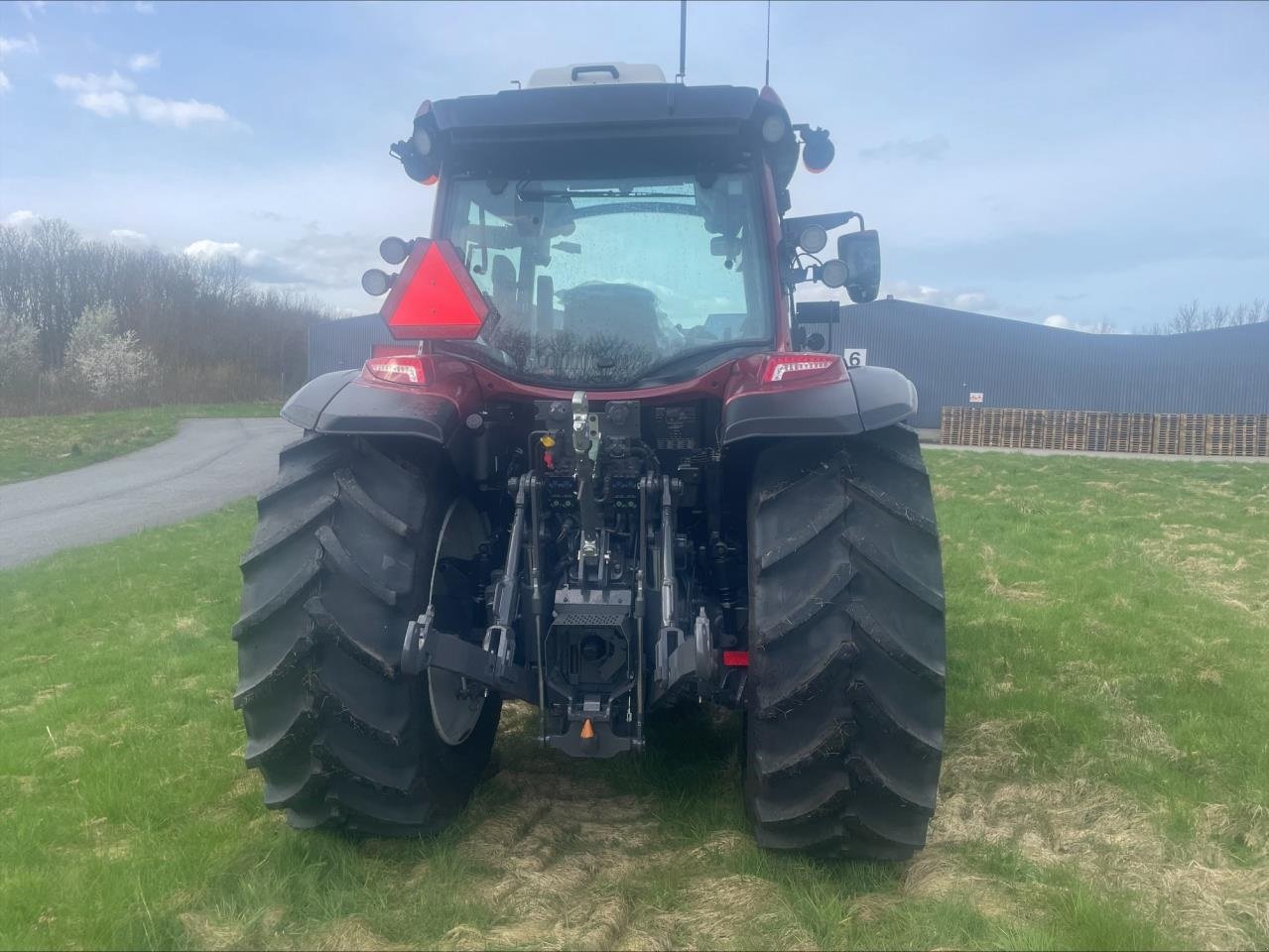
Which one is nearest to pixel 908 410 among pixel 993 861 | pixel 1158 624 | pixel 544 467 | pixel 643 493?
pixel 643 493

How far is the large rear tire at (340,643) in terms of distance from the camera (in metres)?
2.82

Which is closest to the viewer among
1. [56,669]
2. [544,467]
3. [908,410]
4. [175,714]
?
[908,410]

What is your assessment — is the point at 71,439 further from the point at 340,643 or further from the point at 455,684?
the point at 340,643

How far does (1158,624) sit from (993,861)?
12.8 feet

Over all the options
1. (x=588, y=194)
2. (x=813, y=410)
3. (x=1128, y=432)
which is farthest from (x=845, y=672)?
(x=1128, y=432)

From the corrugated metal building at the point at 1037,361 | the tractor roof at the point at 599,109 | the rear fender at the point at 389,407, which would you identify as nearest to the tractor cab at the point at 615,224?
the tractor roof at the point at 599,109

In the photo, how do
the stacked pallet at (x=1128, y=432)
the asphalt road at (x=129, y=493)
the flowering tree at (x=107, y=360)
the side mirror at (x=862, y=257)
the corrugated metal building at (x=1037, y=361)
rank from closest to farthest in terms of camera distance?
1. the side mirror at (x=862, y=257)
2. the asphalt road at (x=129, y=493)
3. the stacked pallet at (x=1128, y=432)
4. the corrugated metal building at (x=1037, y=361)
5. the flowering tree at (x=107, y=360)

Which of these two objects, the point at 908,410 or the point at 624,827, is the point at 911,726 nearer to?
the point at 908,410

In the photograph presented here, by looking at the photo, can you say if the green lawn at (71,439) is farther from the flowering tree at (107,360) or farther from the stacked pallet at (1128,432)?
the stacked pallet at (1128,432)

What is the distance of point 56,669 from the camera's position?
18.7 ft

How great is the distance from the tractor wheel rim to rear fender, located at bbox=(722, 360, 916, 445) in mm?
1013

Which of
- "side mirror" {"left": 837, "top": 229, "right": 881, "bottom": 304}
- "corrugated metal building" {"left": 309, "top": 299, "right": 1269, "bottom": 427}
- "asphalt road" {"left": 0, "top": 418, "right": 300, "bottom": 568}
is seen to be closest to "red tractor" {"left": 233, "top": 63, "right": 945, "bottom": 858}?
"side mirror" {"left": 837, "top": 229, "right": 881, "bottom": 304}

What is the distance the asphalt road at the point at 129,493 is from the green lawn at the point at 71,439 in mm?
546

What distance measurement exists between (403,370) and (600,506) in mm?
777
